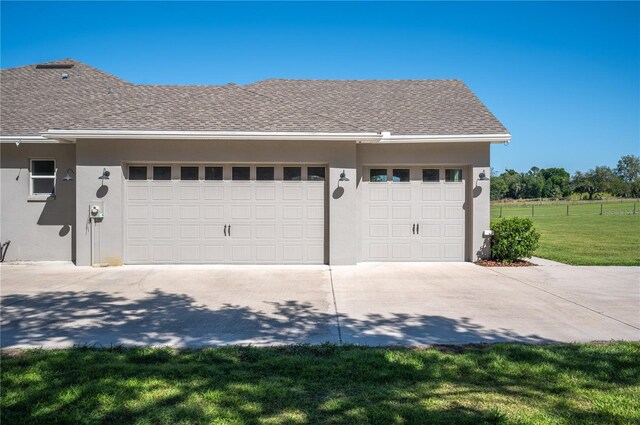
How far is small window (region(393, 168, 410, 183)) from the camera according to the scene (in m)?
12.3

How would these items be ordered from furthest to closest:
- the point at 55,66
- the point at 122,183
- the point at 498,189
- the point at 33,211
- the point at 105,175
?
the point at 498,189
the point at 55,66
the point at 33,211
the point at 122,183
the point at 105,175

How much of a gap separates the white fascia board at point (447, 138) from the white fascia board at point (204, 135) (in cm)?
87

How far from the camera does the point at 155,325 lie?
598 cm

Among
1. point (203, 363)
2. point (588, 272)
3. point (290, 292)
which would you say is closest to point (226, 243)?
point (290, 292)

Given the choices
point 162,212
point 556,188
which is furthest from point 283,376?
point 556,188

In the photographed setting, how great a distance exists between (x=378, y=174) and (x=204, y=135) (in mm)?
4767

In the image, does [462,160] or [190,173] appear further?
[462,160]

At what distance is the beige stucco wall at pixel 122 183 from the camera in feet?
37.0

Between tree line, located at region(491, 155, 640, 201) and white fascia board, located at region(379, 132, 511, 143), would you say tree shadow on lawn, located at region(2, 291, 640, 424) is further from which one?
tree line, located at region(491, 155, 640, 201)

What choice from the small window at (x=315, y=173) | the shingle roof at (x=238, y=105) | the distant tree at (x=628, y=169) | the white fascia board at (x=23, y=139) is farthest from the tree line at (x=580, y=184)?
the white fascia board at (x=23, y=139)

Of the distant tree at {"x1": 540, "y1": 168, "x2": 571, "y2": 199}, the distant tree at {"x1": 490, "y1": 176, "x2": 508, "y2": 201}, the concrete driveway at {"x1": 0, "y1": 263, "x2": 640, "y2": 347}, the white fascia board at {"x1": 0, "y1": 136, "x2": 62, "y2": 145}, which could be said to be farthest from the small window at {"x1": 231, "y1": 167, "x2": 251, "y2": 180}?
the distant tree at {"x1": 540, "y1": 168, "x2": 571, "y2": 199}

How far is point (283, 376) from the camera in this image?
4.15 metres

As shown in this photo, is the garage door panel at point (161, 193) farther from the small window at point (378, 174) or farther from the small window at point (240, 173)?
the small window at point (378, 174)

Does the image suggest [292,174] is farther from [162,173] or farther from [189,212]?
[162,173]
